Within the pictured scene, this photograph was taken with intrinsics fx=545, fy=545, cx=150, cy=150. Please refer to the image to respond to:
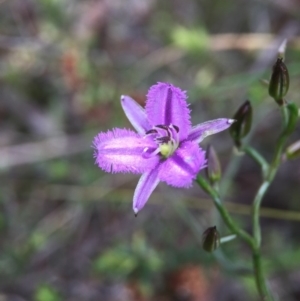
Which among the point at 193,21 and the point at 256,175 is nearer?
A: the point at 256,175

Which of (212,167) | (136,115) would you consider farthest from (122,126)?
(136,115)

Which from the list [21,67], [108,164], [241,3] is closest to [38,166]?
[21,67]

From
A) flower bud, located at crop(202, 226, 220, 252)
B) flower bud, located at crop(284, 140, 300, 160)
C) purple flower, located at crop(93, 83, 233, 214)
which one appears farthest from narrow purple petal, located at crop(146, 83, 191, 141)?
flower bud, located at crop(284, 140, 300, 160)

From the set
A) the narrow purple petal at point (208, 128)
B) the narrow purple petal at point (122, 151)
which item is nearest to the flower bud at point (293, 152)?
the narrow purple petal at point (208, 128)

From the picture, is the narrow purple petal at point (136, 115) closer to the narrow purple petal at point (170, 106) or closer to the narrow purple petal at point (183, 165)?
the narrow purple petal at point (170, 106)

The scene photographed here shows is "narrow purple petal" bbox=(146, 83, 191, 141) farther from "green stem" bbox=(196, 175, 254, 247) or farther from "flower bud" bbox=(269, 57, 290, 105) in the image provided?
"flower bud" bbox=(269, 57, 290, 105)

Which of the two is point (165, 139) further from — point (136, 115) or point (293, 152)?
point (293, 152)

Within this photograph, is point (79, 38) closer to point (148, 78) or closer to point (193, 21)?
point (148, 78)

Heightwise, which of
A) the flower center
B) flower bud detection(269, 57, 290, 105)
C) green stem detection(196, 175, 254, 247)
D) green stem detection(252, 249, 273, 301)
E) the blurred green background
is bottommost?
green stem detection(252, 249, 273, 301)
